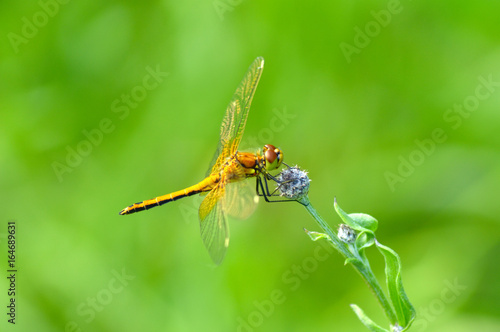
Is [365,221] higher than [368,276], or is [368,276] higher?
[365,221]

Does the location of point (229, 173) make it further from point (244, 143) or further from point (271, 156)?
point (244, 143)

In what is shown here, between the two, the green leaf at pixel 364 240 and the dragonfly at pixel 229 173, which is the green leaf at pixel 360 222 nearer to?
the green leaf at pixel 364 240

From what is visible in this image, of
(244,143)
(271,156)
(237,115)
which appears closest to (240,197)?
(271,156)

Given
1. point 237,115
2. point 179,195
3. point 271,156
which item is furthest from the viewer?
point 179,195

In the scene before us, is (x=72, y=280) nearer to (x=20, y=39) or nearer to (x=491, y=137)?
(x=20, y=39)

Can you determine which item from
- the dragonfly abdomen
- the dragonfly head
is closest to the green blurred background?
the dragonfly abdomen

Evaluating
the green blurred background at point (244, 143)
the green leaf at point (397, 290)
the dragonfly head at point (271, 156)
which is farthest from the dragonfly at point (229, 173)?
the green leaf at point (397, 290)

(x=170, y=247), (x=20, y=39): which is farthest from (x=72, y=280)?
(x=20, y=39)

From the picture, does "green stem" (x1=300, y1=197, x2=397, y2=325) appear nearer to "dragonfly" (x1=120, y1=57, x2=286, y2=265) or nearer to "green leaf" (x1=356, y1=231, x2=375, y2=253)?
"green leaf" (x1=356, y1=231, x2=375, y2=253)
